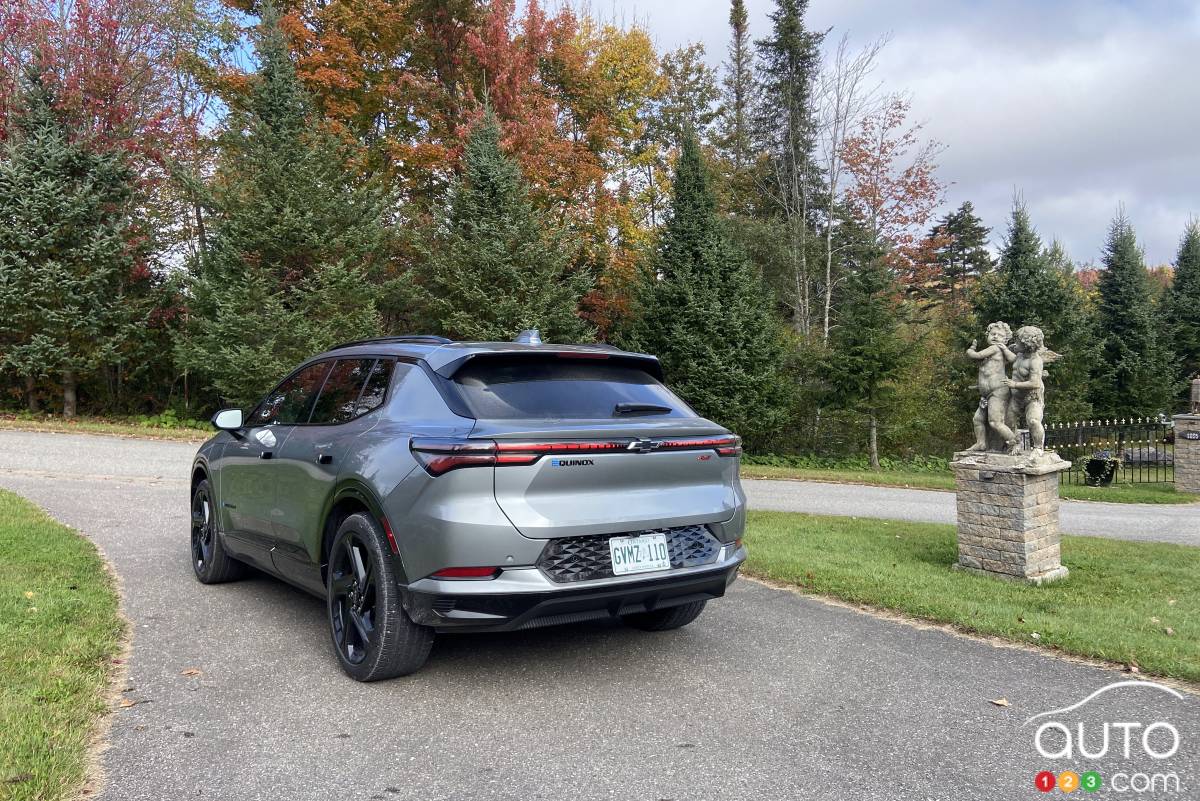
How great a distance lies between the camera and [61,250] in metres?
17.7

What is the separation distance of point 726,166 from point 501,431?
104 feet

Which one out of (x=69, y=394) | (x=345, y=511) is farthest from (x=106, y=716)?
(x=69, y=394)

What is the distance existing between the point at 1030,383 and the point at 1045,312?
19.2 metres

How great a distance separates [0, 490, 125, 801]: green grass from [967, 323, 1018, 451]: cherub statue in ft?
22.8

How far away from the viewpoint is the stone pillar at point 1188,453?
1595 centimetres

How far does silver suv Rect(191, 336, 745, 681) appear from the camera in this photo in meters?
3.43

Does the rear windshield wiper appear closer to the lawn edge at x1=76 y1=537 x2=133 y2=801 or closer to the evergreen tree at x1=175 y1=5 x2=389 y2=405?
the lawn edge at x1=76 y1=537 x2=133 y2=801

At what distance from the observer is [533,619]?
11.5ft

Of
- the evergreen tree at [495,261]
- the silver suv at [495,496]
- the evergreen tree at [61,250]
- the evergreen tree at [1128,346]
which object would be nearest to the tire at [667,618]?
the silver suv at [495,496]

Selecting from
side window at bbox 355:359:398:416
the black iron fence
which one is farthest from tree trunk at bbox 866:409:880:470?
side window at bbox 355:359:398:416

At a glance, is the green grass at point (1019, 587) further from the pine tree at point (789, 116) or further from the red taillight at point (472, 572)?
the pine tree at point (789, 116)

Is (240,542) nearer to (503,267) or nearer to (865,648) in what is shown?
(865,648)

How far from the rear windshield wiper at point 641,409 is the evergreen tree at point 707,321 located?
15514 millimetres

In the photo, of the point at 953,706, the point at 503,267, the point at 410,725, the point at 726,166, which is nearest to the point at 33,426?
the point at 503,267
